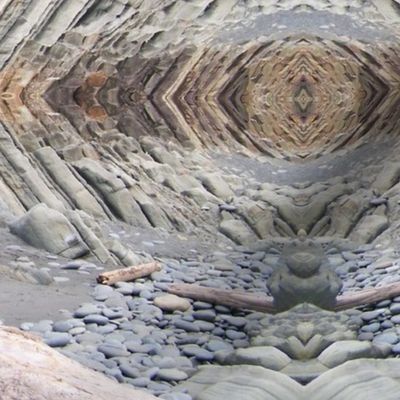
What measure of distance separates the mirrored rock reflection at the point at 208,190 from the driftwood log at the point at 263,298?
0.06ft

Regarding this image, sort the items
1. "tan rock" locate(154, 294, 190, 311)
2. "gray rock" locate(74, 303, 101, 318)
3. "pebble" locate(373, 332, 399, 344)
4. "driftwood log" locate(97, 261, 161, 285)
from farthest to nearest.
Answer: "driftwood log" locate(97, 261, 161, 285) → "tan rock" locate(154, 294, 190, 311) → "gray rock" locate(74, 303, 101, 318) → "pebble" locate(373, 332, 399, 344)

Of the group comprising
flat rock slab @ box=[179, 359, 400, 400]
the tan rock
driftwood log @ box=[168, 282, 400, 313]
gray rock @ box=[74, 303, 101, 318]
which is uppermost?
driftwood log @ box=[168, 282, 400, 313]

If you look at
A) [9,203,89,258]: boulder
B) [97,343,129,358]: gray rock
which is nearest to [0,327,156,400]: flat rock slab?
[97,343,129,358]: gray rock

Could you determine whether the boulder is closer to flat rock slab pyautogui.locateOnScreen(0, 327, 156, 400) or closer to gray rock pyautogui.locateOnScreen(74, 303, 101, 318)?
gray rock pyautogui.locateOnScreen(74, 303, 101, 318)

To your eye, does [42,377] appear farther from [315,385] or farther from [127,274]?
[127,274]

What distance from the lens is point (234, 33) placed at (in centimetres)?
1930

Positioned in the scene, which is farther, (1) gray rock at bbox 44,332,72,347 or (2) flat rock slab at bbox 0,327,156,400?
(1) gray rock at bbox 44,332,72,347

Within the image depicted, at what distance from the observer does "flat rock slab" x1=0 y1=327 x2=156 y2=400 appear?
289 centimetres

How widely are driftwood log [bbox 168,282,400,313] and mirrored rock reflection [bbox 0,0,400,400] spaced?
0.02 meters

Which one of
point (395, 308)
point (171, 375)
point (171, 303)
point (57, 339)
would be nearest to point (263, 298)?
point (171, 303)

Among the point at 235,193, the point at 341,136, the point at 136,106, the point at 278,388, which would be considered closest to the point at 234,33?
the point at 136,106

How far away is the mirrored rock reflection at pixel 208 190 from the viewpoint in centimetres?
440

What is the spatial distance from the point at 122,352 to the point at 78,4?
890 cm

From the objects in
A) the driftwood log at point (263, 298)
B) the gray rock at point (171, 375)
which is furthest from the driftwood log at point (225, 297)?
the gray rock at point (171, 375)
